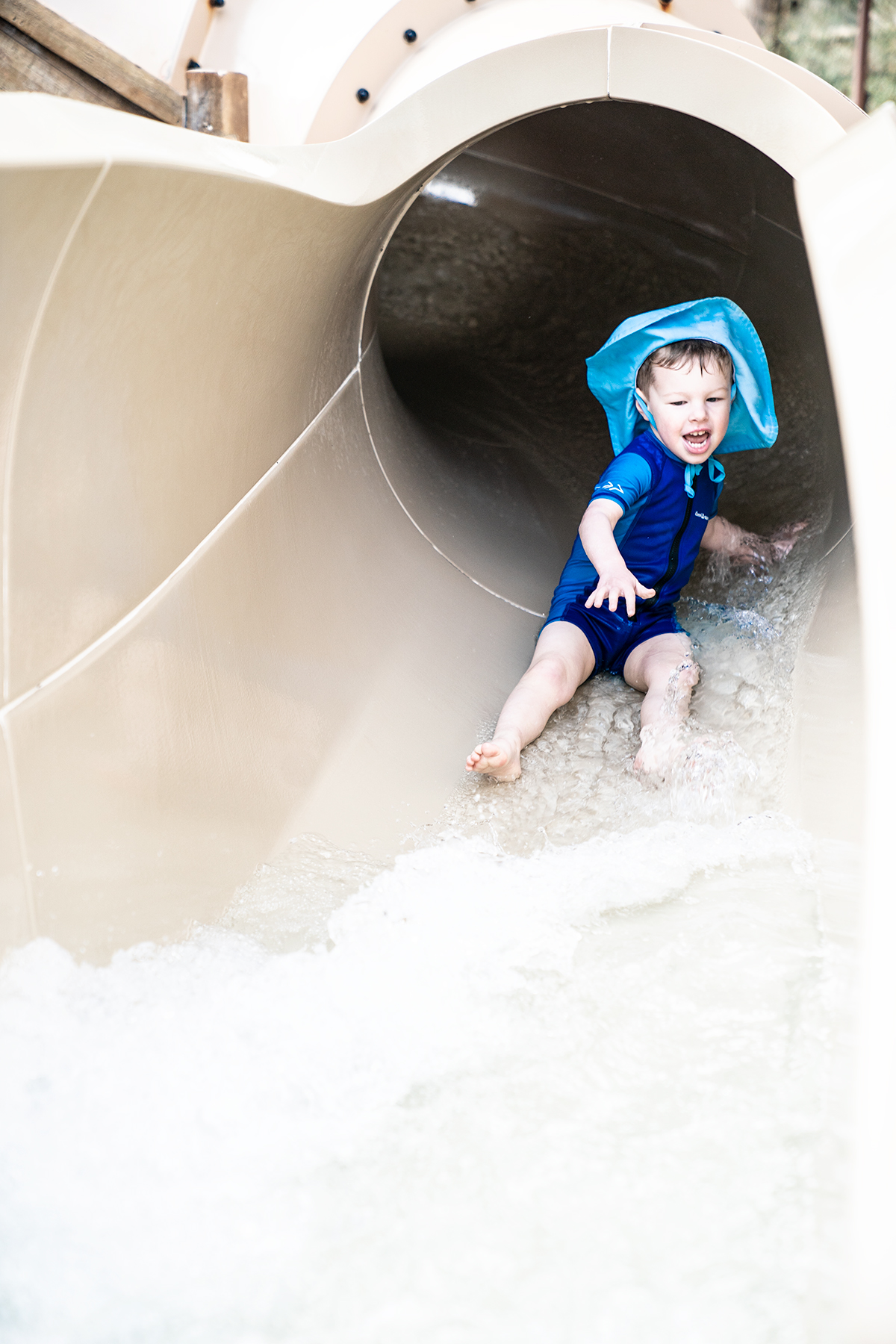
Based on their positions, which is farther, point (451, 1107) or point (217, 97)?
point (217, 97)

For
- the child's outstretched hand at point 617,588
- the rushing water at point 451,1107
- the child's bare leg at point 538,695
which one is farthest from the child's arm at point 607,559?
the rushing water at point 451,1107

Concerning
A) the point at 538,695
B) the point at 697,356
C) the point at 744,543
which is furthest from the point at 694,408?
the point at 538,695

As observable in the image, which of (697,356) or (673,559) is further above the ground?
(697,356)

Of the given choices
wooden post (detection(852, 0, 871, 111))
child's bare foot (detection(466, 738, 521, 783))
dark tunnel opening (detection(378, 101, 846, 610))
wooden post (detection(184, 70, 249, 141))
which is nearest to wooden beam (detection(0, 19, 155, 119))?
wooden post (detection(184, 70, 249, 141))

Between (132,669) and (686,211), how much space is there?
171 cm

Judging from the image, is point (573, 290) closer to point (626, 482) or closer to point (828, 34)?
point (626, 482)

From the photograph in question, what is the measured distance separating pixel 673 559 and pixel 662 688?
31cm

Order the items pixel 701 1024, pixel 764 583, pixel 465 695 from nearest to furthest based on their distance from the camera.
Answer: pixel 701 1024, pixel 465 695, pixel 764 583

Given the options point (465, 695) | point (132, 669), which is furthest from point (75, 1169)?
point (465, 695)

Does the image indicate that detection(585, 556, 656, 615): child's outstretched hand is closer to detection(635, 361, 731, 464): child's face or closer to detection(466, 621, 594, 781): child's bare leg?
detection(466, 621, 594, 781): child's bare leg

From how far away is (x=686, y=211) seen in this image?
223 cm

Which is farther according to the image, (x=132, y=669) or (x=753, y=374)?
(x=753, y=374)

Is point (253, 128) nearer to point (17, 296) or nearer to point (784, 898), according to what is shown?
point (17, 296)

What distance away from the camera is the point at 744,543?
1.91m
